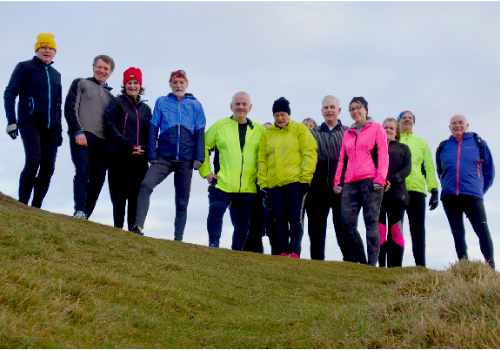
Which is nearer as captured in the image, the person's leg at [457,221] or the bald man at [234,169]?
the bald man at [234,169]

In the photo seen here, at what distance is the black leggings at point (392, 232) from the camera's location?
13.9 meters

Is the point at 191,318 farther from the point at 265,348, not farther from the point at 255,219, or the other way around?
the point at 255,219

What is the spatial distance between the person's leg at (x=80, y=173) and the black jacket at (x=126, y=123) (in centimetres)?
63

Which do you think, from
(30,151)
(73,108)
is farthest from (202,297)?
(73,108)

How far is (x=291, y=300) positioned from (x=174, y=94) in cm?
522

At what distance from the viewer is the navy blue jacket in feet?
40.7

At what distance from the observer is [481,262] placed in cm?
1162

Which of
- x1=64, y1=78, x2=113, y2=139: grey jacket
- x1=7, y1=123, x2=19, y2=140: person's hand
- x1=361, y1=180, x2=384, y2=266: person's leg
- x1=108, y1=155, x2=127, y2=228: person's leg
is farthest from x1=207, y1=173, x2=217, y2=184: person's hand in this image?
x1=7, y1=123, x2=19, y2=140: person's hand

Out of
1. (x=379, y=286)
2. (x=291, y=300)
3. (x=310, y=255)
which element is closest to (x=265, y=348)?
(x=291, y=300)

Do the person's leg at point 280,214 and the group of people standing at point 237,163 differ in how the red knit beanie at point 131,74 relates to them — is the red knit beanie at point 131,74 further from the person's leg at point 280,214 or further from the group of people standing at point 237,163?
the person's leg at point 280,214

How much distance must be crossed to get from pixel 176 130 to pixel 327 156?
304 centimetres

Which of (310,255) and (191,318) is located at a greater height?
(310,255)

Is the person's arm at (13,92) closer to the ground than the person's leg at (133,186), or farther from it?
farther from it

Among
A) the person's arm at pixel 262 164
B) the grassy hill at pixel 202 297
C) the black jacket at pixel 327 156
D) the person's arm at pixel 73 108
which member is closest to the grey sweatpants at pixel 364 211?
the grassy hill at pixel 202 297
